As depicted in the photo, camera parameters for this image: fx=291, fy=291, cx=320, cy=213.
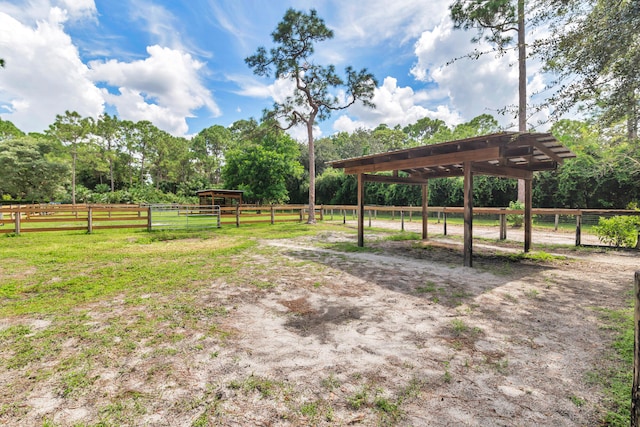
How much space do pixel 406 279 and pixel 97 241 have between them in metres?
9.15

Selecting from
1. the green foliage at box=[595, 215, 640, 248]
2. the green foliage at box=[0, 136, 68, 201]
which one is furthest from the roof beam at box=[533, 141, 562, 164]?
the green foliage at box=[0, 136, 68, 201]

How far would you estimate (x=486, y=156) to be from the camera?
18.4ft

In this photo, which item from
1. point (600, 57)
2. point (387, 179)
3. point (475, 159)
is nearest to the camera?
point (600, 57)

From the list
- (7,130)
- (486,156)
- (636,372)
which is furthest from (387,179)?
(7,130)

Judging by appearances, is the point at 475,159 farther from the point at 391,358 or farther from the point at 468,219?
the point at 391,358

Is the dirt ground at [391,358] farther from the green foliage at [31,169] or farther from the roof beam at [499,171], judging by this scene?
the green foliage at [31,169]

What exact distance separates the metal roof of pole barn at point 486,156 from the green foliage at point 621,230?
7.46 feet

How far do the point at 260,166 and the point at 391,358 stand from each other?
23.2 metres

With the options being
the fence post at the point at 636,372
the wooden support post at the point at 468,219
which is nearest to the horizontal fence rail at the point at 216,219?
the wooden support post at the point at 468,219

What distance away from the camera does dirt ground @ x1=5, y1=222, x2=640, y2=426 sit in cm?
180

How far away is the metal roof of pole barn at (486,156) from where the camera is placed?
540cm

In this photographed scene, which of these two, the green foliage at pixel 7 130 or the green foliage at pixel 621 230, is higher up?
the green foliage at pixel 7 130

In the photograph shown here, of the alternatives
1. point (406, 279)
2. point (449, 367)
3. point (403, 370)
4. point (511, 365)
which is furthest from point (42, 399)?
point (406, 279)

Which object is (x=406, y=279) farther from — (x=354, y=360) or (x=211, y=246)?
(x=211, y=246)
